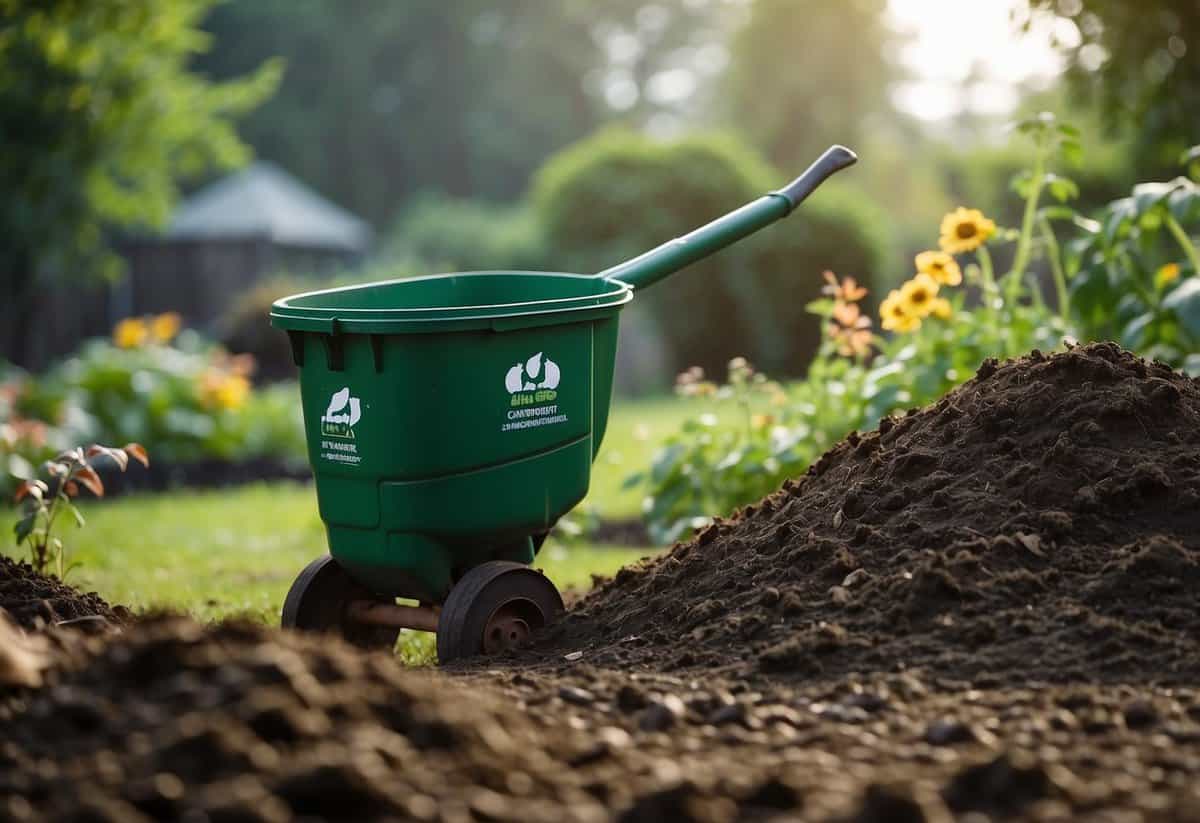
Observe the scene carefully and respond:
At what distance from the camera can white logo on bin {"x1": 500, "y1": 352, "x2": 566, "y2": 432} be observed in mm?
3344

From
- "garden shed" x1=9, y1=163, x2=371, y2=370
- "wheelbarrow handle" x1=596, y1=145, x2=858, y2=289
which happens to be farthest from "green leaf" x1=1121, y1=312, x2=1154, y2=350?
"garden shed" x1=9, y1=163, x2=371, y2=370

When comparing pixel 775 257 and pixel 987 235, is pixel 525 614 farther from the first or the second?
pixel 775 257

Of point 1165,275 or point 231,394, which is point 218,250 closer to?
point 231,394

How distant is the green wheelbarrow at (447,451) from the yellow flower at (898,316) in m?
1.58

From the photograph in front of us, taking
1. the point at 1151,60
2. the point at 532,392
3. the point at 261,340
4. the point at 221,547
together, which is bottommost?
the point at 221,547

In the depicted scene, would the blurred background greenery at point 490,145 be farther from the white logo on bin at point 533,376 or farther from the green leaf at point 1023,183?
the white logo on bin at point 533,376

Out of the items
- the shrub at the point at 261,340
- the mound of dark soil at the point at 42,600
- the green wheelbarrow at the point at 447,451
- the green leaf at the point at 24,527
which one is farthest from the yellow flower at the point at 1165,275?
the shrub at the point at 261,340

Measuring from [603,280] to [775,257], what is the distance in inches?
403

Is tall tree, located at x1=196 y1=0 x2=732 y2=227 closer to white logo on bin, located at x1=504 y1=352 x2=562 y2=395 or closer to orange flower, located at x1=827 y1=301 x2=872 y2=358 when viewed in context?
orange flower, located at x1=827 y1=301 x2=872 y2=358

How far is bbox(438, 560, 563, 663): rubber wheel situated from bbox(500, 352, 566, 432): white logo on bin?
0.35 m

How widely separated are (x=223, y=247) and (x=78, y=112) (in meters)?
9.76

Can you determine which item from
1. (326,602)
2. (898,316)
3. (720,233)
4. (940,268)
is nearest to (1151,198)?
(940,268)

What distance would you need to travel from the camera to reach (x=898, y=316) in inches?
195

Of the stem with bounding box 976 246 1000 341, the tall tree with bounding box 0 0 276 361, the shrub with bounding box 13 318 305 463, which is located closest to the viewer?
the stem with bounding box 976 246 1000 341
